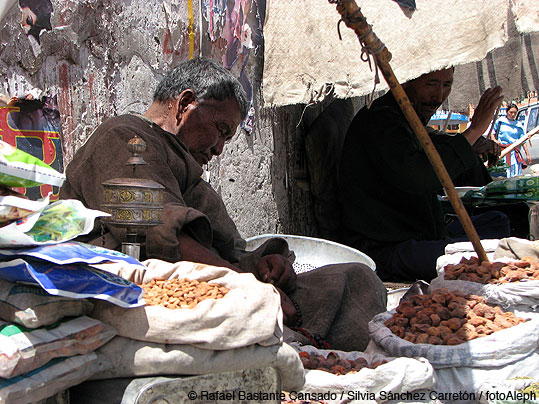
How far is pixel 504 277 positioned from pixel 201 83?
4.98ft

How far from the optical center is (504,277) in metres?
2.61

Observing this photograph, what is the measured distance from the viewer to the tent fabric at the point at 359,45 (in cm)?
353

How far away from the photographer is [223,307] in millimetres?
1562

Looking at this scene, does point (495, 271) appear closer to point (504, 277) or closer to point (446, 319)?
point (504, 277)

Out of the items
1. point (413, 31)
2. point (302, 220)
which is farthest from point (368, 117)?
point (302, 220)

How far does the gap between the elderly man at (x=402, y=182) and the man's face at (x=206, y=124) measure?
1.71m

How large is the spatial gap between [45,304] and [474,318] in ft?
5.08

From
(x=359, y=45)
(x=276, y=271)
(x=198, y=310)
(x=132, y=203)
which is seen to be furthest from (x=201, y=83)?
(x=359, y=45)

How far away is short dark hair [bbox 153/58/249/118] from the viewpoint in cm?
261

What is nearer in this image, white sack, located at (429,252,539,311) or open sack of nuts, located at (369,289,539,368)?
open sack of nuts, located at (369,289,539,368)

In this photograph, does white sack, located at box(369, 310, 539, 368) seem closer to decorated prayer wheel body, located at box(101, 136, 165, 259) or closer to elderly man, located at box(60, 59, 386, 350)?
elderly man, located at box(60, 59, 386, 350)

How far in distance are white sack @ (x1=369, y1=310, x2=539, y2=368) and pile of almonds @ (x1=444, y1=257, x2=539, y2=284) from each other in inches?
14.7

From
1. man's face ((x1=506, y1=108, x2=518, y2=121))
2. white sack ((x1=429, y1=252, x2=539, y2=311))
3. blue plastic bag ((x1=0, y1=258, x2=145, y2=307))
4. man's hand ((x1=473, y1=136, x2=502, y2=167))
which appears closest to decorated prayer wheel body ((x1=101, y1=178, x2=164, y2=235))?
blue plastic bag ((x1=0, y1=258, x2=145, y2=307))

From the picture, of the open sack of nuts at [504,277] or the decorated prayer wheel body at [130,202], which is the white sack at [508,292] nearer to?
the open sack of nuts at [504,277]
